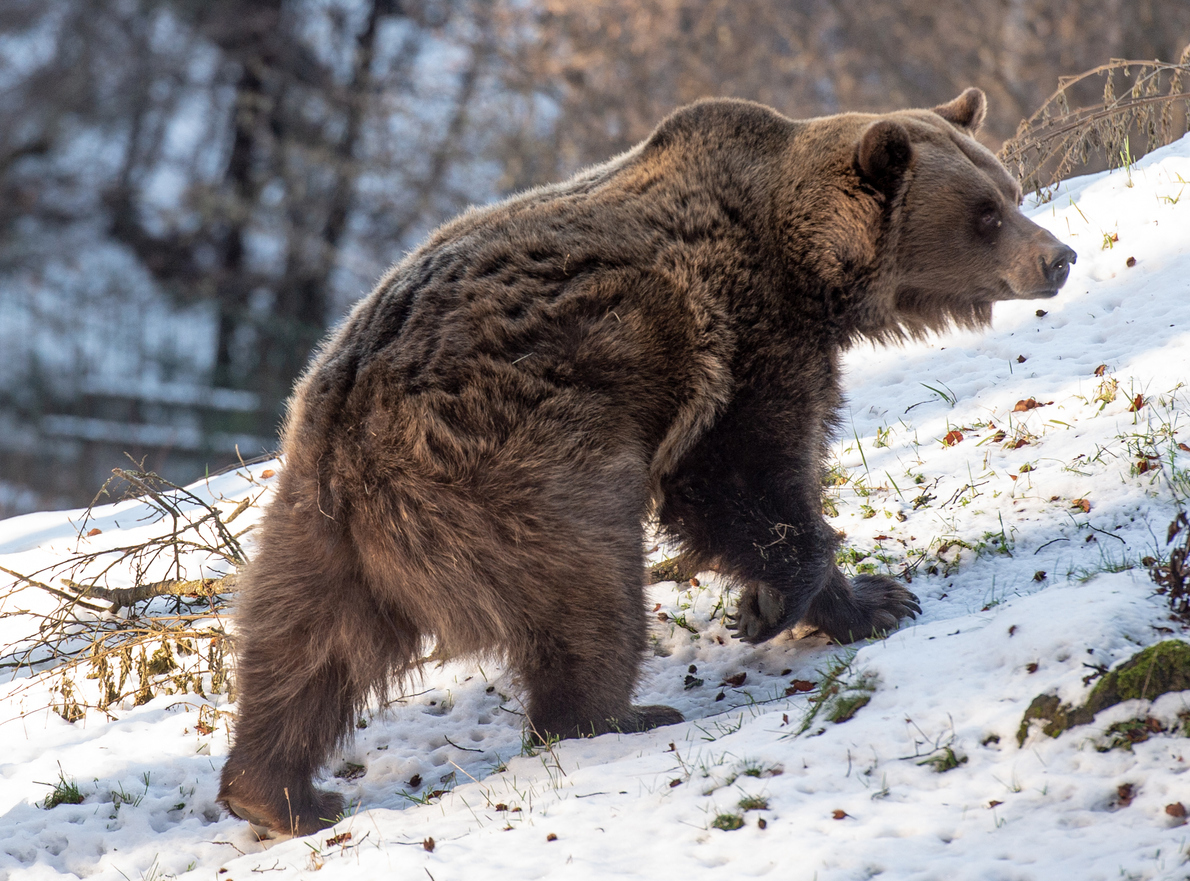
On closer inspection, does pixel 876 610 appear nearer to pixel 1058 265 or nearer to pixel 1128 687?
pixel 1058 265

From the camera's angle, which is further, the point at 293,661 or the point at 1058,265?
the point at 1058,265

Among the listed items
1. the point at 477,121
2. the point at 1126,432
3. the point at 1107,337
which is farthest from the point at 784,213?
the point at 477,121

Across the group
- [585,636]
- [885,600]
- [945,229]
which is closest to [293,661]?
[585,636]

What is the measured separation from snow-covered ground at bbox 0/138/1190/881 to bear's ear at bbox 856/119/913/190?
1.68 m

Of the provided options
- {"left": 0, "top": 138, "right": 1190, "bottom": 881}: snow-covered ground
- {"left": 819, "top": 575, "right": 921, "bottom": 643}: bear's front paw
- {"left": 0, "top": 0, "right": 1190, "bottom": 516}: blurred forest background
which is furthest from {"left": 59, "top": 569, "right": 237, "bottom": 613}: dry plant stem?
{"left": 0, "top": 0, "right": 1190, "bottom": 516}: blurred forest background

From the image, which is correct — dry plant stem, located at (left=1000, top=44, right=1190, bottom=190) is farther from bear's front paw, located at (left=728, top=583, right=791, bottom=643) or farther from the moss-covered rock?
the moss-covered rock

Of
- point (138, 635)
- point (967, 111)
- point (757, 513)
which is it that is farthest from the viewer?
point (138, 635)

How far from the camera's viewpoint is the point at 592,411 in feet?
12.2

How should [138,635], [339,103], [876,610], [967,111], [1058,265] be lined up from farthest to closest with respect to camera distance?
[339,103] → [138,635] → [967,111] → [876,610] → [1058,265]

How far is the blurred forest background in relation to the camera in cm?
1798

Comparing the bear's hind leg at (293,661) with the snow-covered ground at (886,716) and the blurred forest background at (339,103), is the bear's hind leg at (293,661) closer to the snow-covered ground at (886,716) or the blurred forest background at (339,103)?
the snow-covered ground at (886,716)

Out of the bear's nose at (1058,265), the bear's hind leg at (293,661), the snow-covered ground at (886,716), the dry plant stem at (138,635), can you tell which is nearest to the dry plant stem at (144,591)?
the dry plant stem at (138,635)

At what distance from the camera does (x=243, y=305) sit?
18766 millimetres

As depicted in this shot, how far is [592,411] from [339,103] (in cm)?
1689
